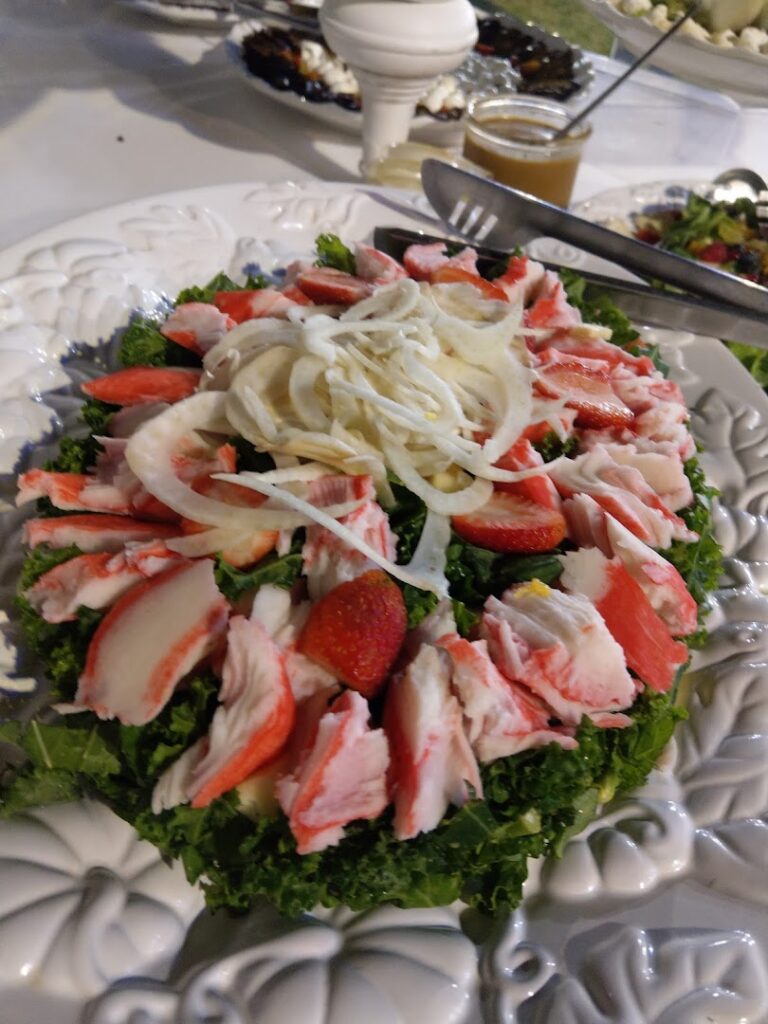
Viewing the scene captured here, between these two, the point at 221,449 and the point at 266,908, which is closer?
the point at 266,908

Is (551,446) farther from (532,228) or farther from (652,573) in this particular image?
(532,228)

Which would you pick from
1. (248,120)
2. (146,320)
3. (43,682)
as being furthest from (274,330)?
(248,120)

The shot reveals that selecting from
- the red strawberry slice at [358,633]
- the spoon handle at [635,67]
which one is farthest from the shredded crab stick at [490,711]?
the spoon handle at [635,67]

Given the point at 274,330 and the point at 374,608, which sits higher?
the point at 274,330

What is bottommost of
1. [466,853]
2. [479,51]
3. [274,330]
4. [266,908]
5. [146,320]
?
[266,908]

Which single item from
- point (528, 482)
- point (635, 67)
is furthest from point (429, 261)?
point (635, 67)

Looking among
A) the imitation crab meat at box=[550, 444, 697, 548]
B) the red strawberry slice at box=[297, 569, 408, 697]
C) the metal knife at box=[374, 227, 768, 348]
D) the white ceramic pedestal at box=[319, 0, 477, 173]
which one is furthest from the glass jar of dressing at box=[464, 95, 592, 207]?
the red strawberry slice at box=[297, 569, 408, 697]

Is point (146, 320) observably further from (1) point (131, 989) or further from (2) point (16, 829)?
(1) point (131, 989)
